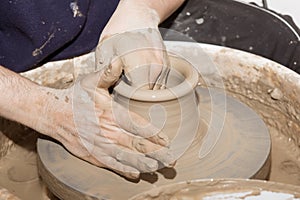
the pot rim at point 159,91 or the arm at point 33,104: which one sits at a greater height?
the pot rim at point 159,91

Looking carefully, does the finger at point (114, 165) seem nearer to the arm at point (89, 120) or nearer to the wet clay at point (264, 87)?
the arm at point (89, 120)

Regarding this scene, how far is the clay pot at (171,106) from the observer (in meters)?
1.54

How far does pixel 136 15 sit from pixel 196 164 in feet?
1.90

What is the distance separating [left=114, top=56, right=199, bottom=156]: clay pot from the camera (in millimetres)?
1535

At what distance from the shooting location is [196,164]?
1570 mm

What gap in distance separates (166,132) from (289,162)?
1.68 ft

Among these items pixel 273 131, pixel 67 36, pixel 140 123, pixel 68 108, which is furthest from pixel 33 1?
pixel 273 131

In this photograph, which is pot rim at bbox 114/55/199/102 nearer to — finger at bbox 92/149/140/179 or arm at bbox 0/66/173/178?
arm at bbox 0/66/173/178

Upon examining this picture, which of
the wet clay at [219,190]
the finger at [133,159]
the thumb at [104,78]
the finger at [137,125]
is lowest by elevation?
the finger at [133,159]

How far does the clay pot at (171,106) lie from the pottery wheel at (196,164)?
45 mm

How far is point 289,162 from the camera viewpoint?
191 centimetres

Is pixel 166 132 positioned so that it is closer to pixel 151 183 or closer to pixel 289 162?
pixel 151 183

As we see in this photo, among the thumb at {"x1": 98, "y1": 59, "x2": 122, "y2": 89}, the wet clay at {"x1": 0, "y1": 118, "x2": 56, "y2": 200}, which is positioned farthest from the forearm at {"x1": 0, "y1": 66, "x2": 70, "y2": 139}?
the wet clay at {"x1": 0, "y1": 118, "x2": 56, "y2": 200}

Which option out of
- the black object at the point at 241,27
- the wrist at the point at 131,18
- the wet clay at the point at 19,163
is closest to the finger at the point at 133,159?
the wet clay at the point at 19,163
